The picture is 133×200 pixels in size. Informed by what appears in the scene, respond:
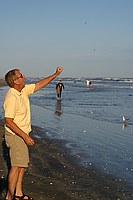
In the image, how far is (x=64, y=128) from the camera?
41.1 feet

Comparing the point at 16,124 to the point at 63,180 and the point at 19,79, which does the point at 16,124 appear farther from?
the point at 63,180

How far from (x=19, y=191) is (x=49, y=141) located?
5129mm

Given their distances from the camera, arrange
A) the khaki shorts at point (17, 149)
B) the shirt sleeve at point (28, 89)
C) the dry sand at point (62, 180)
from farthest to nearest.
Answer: the dry sand at point (62, 180)
the shirt sleeve at point (28, 89)
the khaki shorts at point (17, 149)

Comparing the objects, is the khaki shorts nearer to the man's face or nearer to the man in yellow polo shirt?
the man in yellow polo shirt

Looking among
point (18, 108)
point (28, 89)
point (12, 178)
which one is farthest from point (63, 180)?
point (18, 108)

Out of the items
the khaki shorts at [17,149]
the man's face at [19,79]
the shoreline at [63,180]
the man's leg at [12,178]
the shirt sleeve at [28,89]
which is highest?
the man's face at [19,79]

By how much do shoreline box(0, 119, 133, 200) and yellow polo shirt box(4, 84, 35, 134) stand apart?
1.28m

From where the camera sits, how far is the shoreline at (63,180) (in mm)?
5484

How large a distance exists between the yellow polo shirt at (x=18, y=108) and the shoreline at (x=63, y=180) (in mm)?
1281

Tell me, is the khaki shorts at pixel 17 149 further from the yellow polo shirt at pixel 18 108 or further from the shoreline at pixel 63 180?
the shoreline at pixel 63 180

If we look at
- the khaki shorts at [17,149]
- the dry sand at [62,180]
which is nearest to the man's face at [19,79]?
the khaki shorts at [17,149]

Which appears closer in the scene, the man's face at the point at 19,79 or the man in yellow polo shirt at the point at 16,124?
the man in yellow polo shirt at the point at 16,124

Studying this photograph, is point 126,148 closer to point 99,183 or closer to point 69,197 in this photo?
point 99,183

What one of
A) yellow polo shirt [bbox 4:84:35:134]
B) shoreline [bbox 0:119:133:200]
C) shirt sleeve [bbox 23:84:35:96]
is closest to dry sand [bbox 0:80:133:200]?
shoreline [bbox 0:119:133:200]
